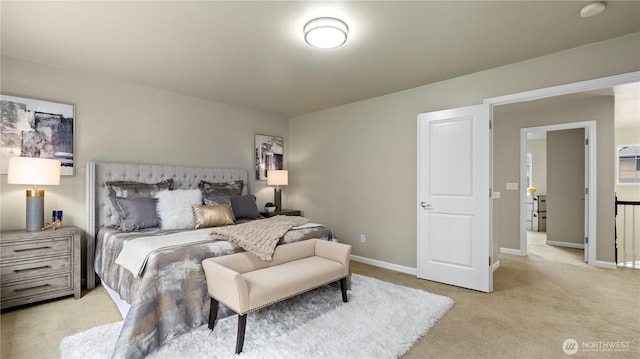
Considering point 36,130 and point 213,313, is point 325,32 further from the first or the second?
point 36,130

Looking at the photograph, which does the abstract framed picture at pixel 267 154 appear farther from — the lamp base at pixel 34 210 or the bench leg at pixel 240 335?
the bench leg at pixel 240 335

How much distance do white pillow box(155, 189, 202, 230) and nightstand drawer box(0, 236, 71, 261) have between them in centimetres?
87

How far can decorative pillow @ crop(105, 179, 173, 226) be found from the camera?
10.4 ft

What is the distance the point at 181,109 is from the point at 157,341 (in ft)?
10.1

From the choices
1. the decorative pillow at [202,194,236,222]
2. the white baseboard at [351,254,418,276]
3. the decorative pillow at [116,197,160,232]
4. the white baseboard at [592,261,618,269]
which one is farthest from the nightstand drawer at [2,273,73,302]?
the white baseboard at [592,261,618,269]

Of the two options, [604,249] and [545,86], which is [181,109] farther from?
[604,249]

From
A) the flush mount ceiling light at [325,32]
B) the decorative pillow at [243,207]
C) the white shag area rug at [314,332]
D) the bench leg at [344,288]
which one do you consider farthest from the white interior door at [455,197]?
the decorative pillow at [243,207]

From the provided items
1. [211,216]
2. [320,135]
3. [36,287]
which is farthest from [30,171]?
[320,135]

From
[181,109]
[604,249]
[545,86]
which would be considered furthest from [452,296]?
[181,109]

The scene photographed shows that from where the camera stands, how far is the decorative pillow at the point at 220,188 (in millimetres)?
3815

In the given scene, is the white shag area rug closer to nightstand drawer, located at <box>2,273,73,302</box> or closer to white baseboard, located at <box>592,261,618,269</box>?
nightstand drawer, located at <box>2,273,73,302</box>

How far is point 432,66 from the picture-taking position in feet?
10.3

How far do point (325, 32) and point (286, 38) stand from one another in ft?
1.41

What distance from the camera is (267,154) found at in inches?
202
